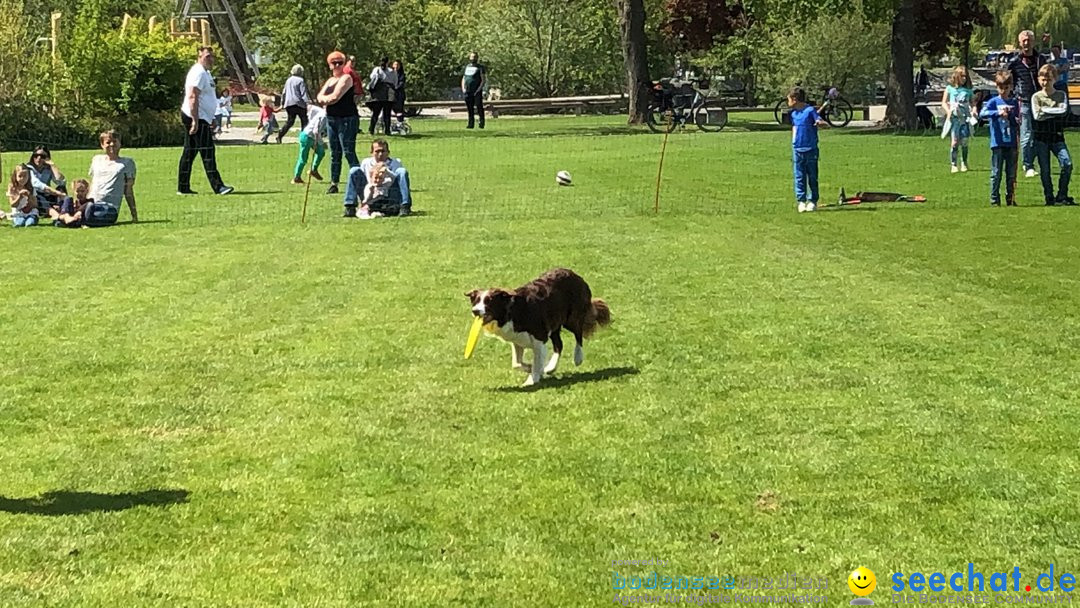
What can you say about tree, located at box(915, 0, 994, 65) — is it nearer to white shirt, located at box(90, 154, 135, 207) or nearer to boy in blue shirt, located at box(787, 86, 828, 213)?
boy in blue shirt, located at box(787, 86, 828, 213)

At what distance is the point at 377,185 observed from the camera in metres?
17.2

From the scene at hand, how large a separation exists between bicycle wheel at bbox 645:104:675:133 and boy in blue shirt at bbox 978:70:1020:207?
1749 centimetres

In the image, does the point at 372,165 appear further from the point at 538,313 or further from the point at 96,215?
the point at 538,313

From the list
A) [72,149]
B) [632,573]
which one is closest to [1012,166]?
[632,573]

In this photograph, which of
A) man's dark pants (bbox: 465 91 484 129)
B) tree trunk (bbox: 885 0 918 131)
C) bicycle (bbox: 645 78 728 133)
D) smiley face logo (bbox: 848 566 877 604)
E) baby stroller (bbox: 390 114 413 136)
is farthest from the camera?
→ bicycle (bbox: 645 78 728 133)

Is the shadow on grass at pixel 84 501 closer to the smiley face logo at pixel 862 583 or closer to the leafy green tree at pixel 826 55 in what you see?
the smiley face logo at pixel 862 583

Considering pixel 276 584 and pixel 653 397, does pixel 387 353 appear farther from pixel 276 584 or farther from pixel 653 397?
pixel 276 584

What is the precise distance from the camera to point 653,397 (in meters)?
7.74

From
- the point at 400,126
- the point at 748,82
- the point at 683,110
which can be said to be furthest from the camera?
the point at 748,82

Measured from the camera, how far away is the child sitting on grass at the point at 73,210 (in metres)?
16.5

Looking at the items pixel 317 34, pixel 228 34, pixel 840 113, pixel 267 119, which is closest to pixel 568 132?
pixel 267 119

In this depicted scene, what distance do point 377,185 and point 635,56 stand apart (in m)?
22.3

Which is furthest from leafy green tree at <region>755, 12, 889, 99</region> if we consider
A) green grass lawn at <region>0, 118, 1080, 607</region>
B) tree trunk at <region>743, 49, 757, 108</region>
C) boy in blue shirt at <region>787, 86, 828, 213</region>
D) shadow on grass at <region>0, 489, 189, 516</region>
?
shadow on grass at <region>0, 489, 189, 516</region>

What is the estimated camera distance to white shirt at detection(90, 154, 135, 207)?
16672 millimetres
